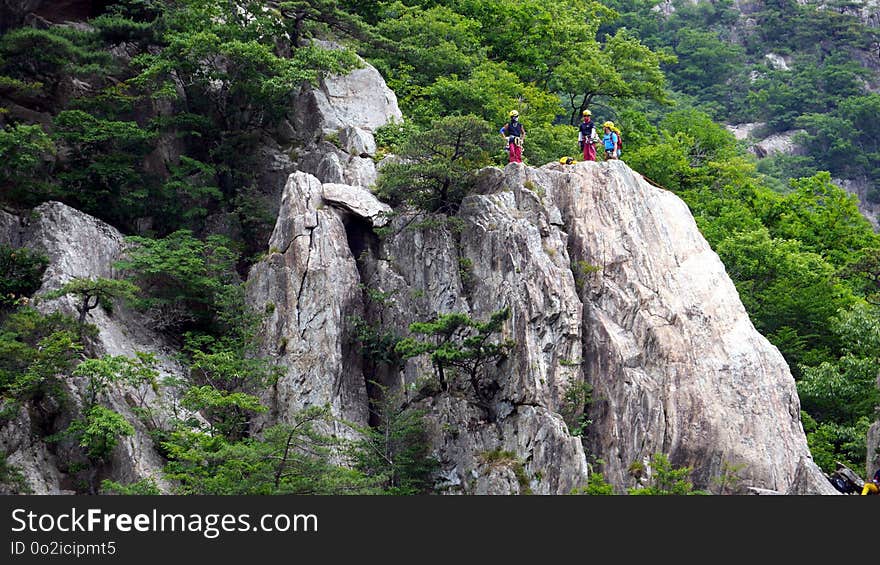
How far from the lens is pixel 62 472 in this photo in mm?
24438

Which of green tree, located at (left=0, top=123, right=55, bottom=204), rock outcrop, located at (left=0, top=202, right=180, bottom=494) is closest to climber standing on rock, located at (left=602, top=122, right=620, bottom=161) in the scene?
rock outcrop, located at (left=0, top=202, right=180, bottom=494)

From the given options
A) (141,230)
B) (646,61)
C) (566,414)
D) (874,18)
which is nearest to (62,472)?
(141,230)

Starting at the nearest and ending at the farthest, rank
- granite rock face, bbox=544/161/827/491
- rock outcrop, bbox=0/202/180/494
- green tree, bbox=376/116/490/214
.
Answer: rock outcrop, bbox=0/202/180/494
granite rock face, bbox=544/161/827/491
green tree, bbox=376/116/490/214

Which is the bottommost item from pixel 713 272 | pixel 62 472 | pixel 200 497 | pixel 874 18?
pixel 62 472

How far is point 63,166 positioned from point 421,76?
501 inches

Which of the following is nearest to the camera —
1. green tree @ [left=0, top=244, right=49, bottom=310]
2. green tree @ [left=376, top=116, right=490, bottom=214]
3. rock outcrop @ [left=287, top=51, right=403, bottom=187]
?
green tree @ [left=0, top=244, right=49, bottom=310]

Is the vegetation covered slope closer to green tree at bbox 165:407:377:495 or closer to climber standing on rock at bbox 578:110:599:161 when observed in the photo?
green tree at bbox 165:407:377:495

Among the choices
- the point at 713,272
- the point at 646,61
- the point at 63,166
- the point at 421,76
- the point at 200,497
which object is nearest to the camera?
the point at 200,497

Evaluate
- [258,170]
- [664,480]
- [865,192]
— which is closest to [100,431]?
[258,170]

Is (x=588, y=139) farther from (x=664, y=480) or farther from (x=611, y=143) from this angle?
(x=664, y=480)

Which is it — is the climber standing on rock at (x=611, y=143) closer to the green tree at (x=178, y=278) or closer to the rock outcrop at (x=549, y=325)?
the rock outcrop at (x=549, y=325)

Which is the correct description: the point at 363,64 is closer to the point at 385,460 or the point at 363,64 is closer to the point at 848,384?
the point at 385,460

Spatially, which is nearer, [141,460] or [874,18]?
[141,460]

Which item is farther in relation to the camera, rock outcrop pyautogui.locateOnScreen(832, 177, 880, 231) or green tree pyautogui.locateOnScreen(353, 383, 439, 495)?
rock outcrop pyautogui.locateOnScreen(832, 177, 880, 231)
